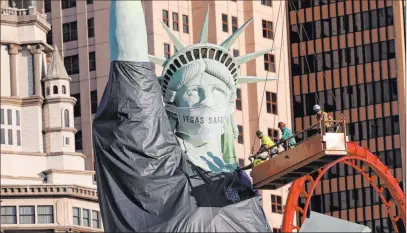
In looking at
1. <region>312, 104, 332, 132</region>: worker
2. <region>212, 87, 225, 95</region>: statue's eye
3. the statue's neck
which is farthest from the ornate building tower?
<region>312, 104, 332, 132</region>: worker

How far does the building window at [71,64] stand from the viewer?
162750 millimetres

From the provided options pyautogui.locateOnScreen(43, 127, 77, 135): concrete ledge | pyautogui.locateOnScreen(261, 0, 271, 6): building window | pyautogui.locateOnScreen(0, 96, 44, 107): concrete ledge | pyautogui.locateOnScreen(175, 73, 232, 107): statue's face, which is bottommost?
pyautogui.locateOnScreen(175, 73, 232, 107): statue's face

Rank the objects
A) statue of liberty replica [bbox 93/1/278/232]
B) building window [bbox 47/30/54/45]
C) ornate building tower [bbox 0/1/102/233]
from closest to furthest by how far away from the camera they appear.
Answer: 1. statue of liberty replica [bbox 93/1/278/232]
2. ornate building tower [bbox 0/1/102/233]
3. building window [bbox 47/30/54/45]

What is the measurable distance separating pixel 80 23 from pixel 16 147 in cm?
1888

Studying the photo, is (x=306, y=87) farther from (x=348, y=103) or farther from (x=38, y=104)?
(x=38, y=104)

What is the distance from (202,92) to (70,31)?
93225 millimetres

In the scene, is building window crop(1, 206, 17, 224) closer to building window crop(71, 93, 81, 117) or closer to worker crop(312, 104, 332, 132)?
building window crop(71, 93, 81, 117)

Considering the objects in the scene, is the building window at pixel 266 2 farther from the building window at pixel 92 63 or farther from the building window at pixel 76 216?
the building window at pixel 76 216

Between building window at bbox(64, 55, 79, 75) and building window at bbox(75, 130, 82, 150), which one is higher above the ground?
building window at bbox(64, 55, 79, 75)

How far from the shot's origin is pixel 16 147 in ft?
481

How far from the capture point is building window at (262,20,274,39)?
544 feet

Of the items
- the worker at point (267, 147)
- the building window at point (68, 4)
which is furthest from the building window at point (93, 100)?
the worker at point (267, 147)

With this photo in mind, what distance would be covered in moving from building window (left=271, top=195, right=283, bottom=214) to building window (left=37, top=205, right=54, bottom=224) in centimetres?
2227

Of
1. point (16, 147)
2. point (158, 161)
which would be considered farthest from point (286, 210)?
point (16, 147)
